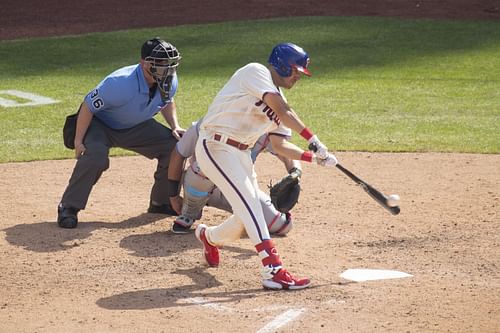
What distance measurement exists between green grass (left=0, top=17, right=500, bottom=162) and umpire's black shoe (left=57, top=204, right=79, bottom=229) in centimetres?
255

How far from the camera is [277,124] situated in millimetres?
6512

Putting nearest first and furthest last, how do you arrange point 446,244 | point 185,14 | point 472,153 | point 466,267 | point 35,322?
point 35,322 → point 466,267 → point 446,244 → point 472,153 → point 185,14

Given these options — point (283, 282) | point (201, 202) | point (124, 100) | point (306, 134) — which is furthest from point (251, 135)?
point (124, 100)

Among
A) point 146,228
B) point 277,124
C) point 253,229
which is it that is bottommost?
point 146,228

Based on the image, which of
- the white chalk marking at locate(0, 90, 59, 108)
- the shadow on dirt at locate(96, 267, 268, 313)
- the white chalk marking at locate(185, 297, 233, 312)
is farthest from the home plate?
the white chalk marking at locate(0, 90, 59, 108)

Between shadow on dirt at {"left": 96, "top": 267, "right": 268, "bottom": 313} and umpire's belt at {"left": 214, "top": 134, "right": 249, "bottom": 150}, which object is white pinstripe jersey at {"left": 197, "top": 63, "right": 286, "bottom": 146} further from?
shadow on dirt at {"left": 96, "top": 267, "right": 268, "bottom": 313}

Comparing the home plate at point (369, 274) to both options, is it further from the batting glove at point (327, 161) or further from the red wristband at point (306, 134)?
the red wristband at point (306, 134)

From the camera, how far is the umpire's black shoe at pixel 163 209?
323 inches

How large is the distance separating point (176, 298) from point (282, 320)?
Result: 2.62 feet

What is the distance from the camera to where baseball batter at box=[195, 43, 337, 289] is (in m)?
6.27

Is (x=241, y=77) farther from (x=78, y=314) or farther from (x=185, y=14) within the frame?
(x=185, y=14)

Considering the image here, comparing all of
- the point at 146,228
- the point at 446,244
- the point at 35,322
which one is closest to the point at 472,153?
the point at 446,244

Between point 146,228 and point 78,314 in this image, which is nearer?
point 78,314

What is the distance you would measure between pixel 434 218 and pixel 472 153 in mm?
2421
